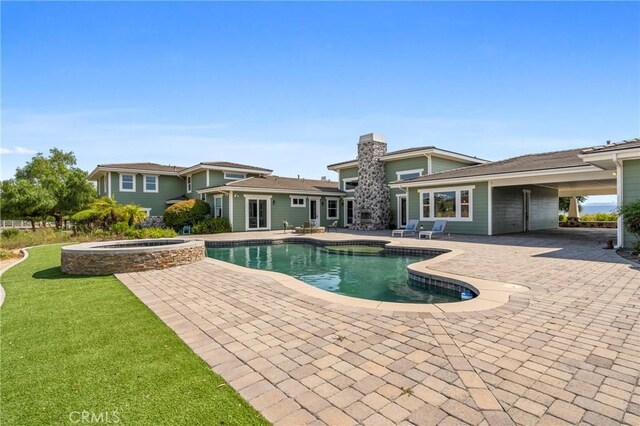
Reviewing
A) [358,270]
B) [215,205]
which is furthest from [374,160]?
[358,270]

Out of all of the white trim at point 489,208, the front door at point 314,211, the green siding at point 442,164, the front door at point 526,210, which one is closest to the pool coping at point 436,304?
the white trim at point 489,208

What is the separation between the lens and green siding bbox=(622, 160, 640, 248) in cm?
1045

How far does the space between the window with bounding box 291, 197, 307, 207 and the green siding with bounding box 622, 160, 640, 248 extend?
17.4 meters

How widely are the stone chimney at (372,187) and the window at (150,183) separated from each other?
1613cm

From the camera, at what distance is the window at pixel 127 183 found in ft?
78.4

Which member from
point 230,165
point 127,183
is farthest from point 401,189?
point 127,183

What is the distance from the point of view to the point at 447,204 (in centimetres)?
1770

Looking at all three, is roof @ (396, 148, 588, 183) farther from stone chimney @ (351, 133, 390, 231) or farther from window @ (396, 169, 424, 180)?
stone chimney @ (351, 133, 390, 231)

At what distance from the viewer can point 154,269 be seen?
863 centimetres

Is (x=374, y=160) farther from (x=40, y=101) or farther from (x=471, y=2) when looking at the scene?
(x=40, y=101)

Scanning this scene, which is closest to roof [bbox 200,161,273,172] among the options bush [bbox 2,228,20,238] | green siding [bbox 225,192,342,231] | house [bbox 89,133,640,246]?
house [bbox 89,133,640,246]

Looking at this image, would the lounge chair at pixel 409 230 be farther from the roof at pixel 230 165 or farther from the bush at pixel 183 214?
the roof at pixel 230 165

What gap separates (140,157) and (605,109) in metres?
30.8

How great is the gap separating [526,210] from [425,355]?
1982 cm
